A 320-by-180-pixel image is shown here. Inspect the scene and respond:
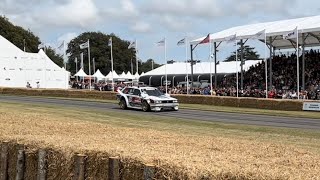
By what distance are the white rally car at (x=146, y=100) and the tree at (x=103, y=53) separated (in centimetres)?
11108

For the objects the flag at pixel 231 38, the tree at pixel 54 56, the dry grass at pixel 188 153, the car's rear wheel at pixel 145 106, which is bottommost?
the car's rear wheel at pixel 145 106

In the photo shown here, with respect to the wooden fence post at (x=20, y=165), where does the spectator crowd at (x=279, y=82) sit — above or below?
above

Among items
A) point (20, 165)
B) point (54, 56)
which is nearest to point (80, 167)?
point (20, 165)

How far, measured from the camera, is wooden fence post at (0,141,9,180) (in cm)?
811

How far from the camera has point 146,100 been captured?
3153 centimetres

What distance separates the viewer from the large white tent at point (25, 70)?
7056 centimetres

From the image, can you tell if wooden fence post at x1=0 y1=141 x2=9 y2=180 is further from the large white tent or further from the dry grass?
the large white tent

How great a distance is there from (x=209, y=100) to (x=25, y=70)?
131 feet

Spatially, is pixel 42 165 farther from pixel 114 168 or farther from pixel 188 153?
pixel 188 153

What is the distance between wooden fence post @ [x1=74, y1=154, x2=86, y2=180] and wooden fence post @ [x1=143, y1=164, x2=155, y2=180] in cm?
128

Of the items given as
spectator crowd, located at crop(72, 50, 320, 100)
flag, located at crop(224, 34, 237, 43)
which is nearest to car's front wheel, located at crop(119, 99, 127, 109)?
spectator crowd, located at crop(72, 50, 320, 100)

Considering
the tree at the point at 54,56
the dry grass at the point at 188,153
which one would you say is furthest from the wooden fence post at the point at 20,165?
the tree at the point at 54,56

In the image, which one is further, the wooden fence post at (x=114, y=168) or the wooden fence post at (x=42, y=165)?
the wooden fence post at (x=42, y=165)

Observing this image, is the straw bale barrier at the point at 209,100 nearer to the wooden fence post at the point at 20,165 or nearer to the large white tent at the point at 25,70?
the large white tent at the point at 25,70
